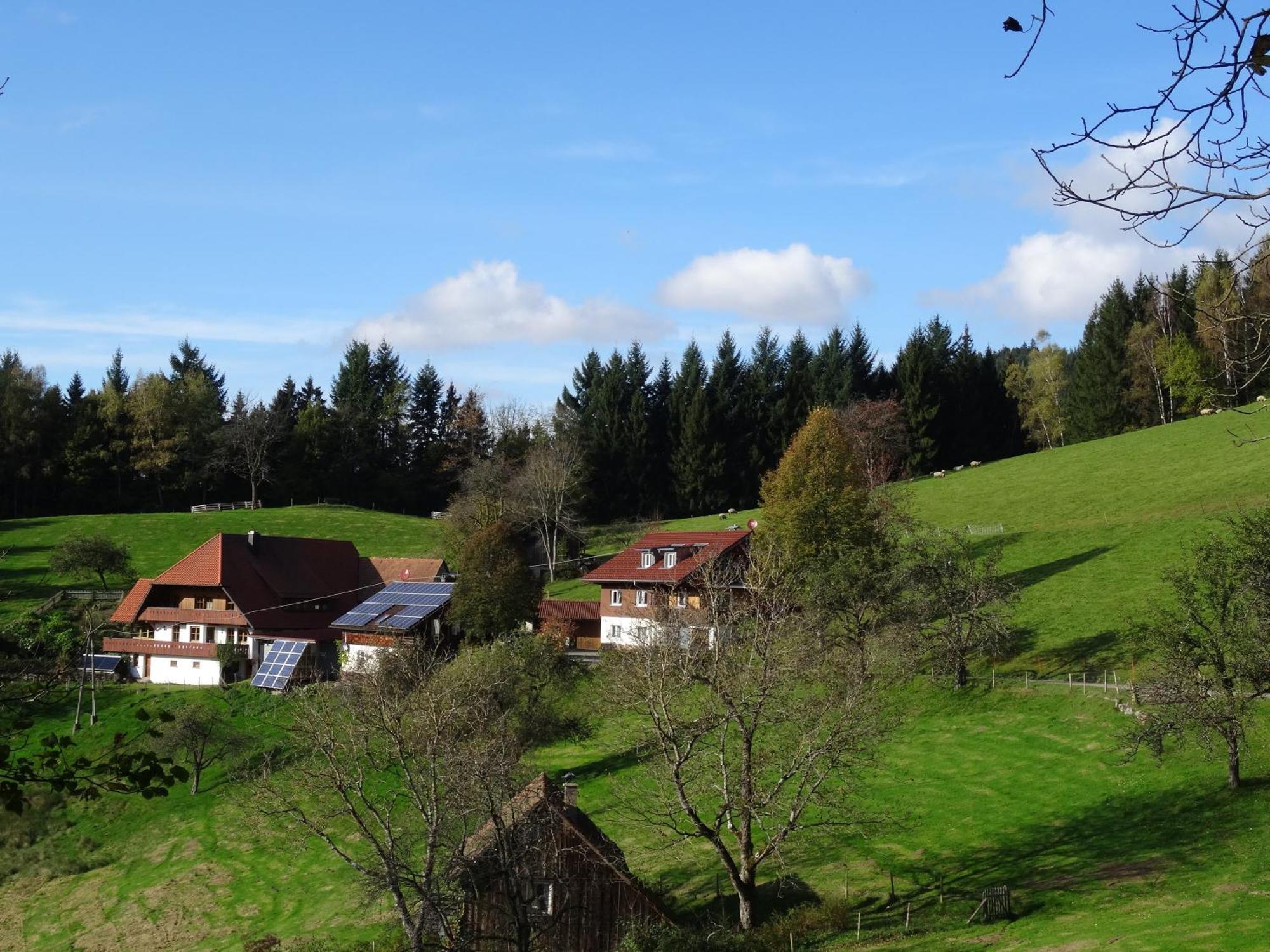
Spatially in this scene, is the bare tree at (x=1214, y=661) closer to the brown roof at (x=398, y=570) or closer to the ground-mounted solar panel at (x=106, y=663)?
the brown roof at (x=398, y=570)

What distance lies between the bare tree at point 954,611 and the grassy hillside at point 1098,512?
2968mm

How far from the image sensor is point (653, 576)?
65312 millimetres

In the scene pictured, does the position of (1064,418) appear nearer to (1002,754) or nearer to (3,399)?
(1002,754)

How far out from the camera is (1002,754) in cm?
4053

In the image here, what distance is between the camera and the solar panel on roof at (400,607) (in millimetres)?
62594

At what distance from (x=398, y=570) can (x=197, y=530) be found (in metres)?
28.4

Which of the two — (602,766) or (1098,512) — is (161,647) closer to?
(602,766)

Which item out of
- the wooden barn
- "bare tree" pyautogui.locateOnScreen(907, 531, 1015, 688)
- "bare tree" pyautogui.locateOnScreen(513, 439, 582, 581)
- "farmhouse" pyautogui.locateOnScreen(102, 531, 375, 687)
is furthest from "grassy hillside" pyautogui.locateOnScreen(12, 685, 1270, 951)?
"bare tree" pyautogui.locateOnScreen(513, 439, 582, 581)

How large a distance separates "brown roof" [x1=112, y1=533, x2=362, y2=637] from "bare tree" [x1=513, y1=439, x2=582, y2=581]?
52.2 ft

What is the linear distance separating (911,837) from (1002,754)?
7623 mm

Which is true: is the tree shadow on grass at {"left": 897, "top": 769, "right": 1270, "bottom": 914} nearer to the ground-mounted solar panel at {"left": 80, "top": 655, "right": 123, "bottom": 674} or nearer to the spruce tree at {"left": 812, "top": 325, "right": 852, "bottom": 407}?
the ground-mounted solar panel at {"left": 80, "top": 655, "right": 123, "bottom": 674}

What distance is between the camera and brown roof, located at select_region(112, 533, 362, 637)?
65812mm

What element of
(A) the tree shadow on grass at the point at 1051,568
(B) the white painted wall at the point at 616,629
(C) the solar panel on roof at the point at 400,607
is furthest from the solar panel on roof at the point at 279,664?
(A) the tree shadow on grass at the point at 1051,568

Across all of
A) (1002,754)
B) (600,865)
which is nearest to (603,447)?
(1002,754)
